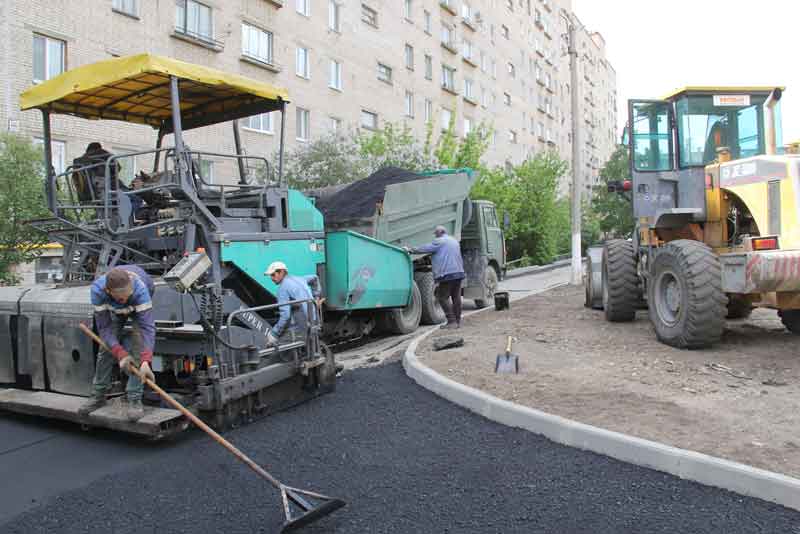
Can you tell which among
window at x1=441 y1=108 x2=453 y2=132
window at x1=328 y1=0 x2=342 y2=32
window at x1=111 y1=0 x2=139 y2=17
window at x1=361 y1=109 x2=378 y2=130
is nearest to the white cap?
window at x1=111 y1=0 x2=139 y2=17

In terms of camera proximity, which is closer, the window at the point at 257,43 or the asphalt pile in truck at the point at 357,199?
the asphalt pile in truck at the point at 357,199

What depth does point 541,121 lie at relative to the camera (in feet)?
160

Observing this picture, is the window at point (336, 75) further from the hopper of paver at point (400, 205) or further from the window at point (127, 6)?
the hopper of paver at point (400, 205)

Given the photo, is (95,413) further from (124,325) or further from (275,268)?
(275,268)

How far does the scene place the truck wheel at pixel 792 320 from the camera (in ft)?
25.5

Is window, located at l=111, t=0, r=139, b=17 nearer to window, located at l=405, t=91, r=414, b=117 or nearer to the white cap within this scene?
the white cap

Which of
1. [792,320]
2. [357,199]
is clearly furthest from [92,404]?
[792,320]

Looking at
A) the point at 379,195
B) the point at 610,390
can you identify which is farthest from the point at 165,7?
the point at 610,390

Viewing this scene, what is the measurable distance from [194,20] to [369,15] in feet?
33.3

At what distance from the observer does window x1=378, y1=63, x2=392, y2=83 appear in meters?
27.2

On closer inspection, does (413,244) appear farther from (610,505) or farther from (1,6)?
(1,6)

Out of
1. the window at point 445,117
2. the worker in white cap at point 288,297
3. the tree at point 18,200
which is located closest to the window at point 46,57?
the tree at point 18,200

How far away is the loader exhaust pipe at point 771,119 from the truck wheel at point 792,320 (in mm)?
1920

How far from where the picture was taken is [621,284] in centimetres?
887
